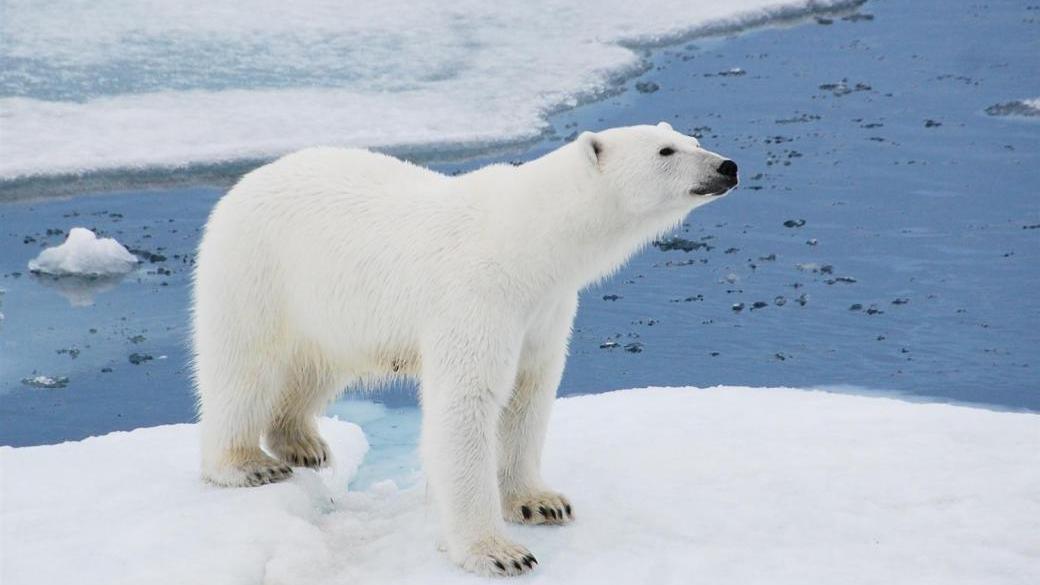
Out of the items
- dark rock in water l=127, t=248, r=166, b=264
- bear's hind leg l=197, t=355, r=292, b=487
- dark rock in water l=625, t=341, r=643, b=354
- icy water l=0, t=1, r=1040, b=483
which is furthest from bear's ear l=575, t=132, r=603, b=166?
dark rock in water l=127, t=248, r=166, b=264

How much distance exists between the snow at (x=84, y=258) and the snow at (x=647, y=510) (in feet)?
8.03

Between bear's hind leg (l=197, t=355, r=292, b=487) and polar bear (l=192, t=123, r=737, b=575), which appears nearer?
polar bear (l=192, t=123, r=737, b=575)

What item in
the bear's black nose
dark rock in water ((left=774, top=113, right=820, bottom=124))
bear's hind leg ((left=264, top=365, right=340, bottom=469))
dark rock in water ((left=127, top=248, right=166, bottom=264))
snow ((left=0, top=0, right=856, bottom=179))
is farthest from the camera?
dark rock in water ((left=774, top=113, right=820, bottom=124))

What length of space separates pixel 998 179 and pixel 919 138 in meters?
0.76

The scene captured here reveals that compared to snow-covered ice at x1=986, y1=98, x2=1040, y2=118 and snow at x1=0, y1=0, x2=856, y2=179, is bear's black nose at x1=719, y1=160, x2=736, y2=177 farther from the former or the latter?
snow-covered ice at x1=986, y1=98, x2=1040, y2=118

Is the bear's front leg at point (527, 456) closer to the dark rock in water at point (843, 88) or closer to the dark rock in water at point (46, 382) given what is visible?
the dark rock in water at point (46, 382)

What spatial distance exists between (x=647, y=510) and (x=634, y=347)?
2.64m

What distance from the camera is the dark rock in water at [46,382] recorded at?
19.7ft

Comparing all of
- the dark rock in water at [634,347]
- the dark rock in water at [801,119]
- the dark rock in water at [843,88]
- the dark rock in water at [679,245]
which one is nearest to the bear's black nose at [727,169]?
the dark rock in water at [634,347]

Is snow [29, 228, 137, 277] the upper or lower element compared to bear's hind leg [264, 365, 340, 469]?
lower

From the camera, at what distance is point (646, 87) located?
9820mm

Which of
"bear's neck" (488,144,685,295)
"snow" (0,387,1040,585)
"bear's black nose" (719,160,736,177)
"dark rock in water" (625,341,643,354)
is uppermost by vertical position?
"bear's black nose" (719,160,736,177)

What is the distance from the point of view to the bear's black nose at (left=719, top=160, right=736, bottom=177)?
3377mm

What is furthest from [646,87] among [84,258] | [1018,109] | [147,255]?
[84,258]
